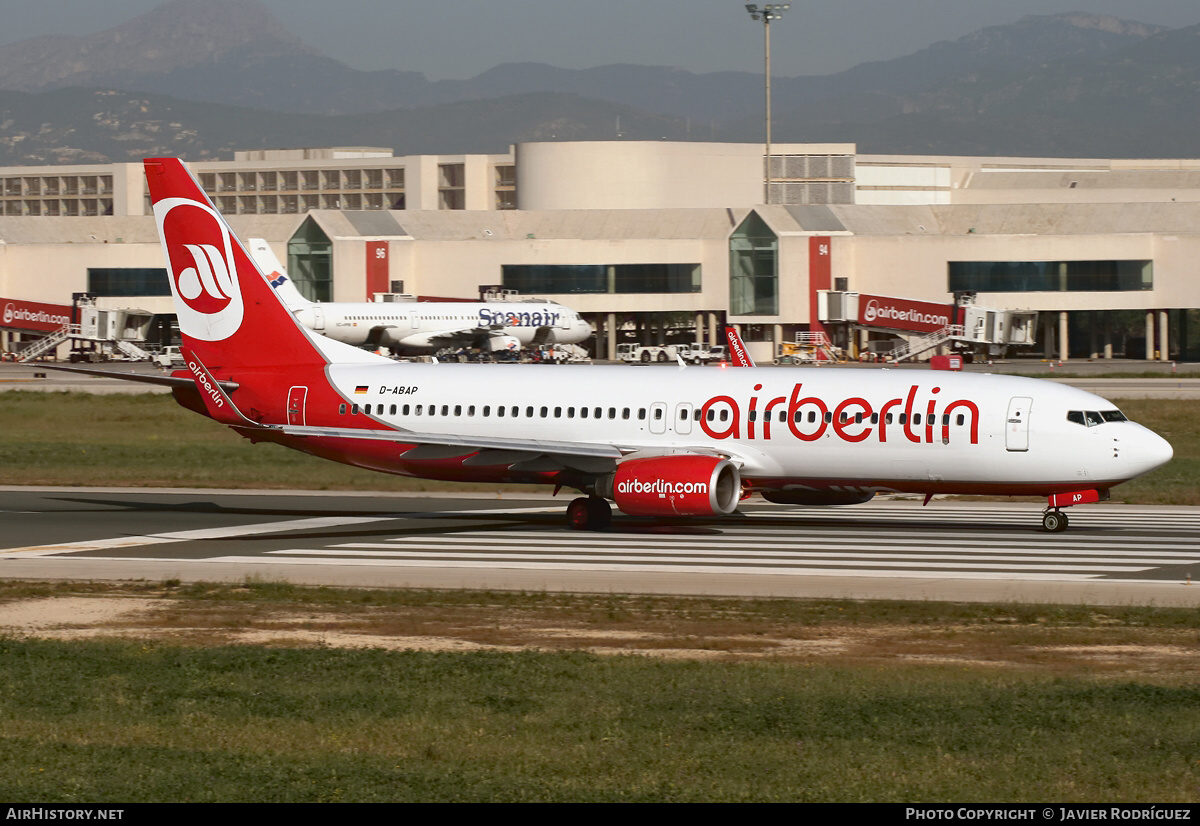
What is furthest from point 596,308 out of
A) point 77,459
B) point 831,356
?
point 77,459

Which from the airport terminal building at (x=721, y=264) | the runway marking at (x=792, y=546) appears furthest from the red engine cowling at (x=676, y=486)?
the airport terminal building at (x=721, y=264)

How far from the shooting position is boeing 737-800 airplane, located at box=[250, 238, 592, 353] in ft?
387

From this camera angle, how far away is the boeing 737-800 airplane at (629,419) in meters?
35.3

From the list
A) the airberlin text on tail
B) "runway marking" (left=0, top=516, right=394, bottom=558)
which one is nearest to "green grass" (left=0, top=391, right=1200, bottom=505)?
"runway marking" (left=0, top=516, right=394, bottom=558)

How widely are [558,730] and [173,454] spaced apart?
140 feet

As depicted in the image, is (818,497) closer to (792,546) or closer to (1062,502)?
(792,546)

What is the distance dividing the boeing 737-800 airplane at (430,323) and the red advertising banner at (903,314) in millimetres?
23322

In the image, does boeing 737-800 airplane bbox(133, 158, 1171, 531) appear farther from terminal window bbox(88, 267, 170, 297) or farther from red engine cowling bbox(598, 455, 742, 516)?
terminal window bbox(88, 267, 170, 297)

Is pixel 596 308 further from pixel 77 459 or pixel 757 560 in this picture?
pixel 757 560

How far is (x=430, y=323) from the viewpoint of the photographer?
4688 inches

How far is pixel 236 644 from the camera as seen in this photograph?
23.1 metres

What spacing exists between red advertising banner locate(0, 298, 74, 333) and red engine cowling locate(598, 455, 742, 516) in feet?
347

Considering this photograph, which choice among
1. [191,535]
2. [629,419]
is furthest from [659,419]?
[191,535]
